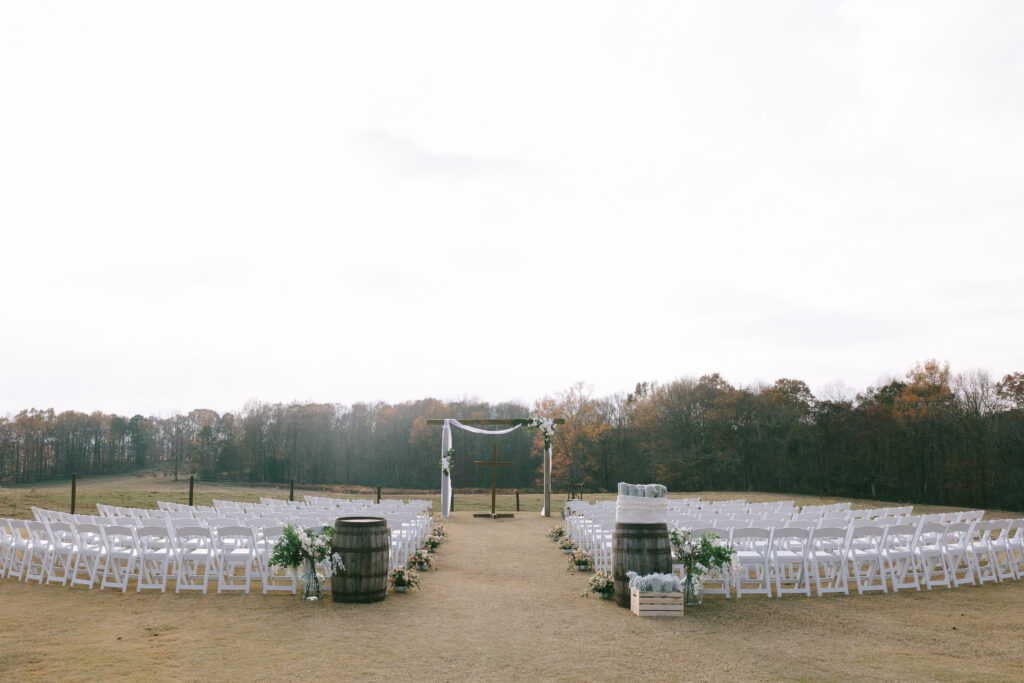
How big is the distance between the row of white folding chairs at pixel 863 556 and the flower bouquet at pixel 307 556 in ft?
17.0

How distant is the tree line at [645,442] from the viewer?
36625mm

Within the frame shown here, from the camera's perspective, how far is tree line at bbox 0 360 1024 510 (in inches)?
1442

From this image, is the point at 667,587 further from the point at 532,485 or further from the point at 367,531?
the point at 532,485

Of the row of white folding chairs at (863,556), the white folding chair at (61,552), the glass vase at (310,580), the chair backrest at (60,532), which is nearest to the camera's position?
the glass vase at (310,580)

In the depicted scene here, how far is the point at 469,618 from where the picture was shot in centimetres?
797

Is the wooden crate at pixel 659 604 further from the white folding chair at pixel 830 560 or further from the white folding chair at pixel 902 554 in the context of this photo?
the white folding chair at pixel 902 554

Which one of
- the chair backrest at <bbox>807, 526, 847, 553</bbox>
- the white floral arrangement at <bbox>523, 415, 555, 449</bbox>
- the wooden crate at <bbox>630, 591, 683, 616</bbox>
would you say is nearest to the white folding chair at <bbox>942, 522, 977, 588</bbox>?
the chair backrest at <bbox>807, 526, 847, 553</bbox>

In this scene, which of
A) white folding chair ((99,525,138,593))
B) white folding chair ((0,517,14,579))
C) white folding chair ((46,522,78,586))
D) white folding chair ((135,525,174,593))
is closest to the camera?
white folding chair ((135,525,174,593))

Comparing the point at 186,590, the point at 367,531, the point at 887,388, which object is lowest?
the point at 186,590

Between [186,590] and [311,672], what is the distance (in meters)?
4.89

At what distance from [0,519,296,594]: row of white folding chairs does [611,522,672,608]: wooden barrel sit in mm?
4492

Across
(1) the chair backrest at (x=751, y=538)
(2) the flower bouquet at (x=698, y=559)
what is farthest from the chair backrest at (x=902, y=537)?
(2) the flower bouquet at (x=698, y=559)

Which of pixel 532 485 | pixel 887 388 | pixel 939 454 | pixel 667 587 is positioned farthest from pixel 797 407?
pixel 667 587

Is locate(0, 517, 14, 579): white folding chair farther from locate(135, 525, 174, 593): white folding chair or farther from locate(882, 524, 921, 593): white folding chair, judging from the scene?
locate(882, 524, 921, 593): white folding chair
